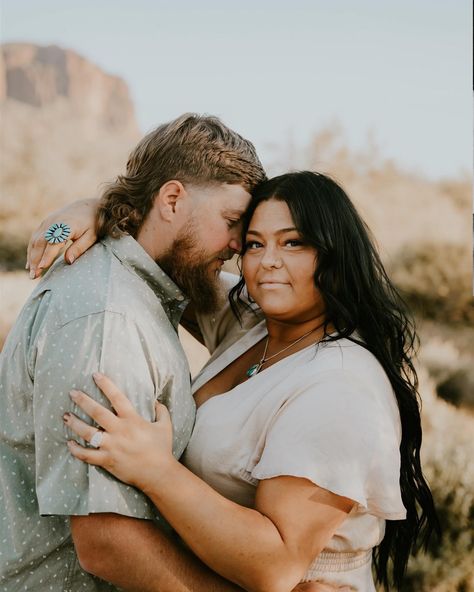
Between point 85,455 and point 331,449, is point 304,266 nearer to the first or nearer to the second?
point 331,449

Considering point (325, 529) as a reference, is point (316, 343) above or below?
above

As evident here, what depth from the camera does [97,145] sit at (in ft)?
57.9

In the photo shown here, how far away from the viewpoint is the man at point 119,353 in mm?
1841

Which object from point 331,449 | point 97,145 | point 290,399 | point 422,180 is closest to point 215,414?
point 290,399

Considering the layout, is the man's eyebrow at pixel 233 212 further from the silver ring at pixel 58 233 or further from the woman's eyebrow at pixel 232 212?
the silver ring at pixel 58 233

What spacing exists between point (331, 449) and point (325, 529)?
211mm

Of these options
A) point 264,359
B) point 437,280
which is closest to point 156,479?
point 264,359

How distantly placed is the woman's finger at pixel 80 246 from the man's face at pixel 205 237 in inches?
9.4

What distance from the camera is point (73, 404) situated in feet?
6.01

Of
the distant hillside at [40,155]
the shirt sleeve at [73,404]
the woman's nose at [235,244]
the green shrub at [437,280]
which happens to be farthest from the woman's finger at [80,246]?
the distant hillside at [40,155]

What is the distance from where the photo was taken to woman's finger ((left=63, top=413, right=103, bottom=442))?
180 cm

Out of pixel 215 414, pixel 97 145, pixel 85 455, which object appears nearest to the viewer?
pixel 85 455

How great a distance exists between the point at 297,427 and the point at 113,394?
0.49 metres

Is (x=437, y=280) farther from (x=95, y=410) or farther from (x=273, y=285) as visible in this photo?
(x=95, y=410)
